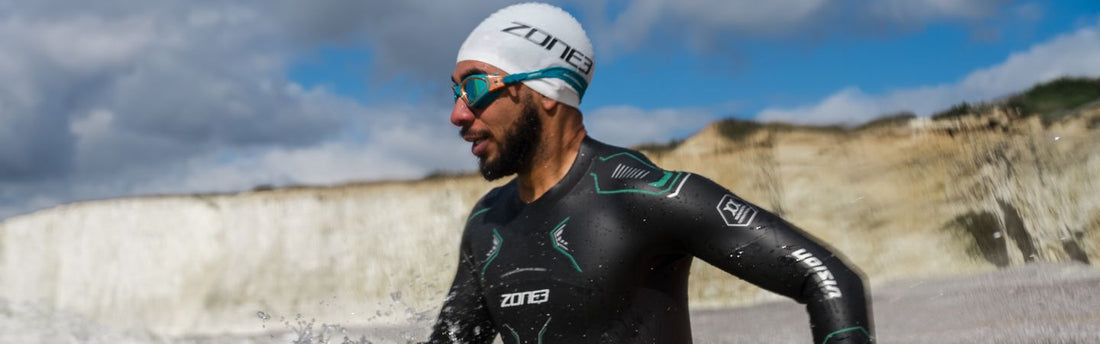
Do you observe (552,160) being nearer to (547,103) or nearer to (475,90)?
(547,103)

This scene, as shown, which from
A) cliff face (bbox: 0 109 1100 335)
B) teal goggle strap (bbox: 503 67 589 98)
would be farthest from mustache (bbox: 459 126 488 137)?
cliff face (bbox: 0 109 1100 335)

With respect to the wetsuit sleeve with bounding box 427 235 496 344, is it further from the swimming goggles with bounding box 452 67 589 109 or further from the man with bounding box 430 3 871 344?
the swimming goggles with bounding box 452 67 589 109

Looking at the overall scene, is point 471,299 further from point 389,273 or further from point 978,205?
point 389,273

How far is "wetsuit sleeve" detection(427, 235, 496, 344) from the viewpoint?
2.95 m

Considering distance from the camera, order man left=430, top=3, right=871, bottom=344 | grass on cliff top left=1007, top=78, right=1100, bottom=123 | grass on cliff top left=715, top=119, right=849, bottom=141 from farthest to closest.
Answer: grass on cliff top left=715, top=119, right=849, bottom=141 < grass on cliff top left=1007, top=78, right=1100, bottom=123 < man left=430, top=3, right=871, bottom=344

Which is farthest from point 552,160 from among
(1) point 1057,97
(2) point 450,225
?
(1) point 1057,97

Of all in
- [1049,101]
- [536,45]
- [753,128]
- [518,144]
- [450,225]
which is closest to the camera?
[518,144]

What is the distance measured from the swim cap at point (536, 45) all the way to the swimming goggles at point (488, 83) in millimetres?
18

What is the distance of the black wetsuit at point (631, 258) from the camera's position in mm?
2318

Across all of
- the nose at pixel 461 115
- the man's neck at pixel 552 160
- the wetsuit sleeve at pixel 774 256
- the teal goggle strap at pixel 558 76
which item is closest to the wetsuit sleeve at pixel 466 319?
the man's neck at pixel 552 160

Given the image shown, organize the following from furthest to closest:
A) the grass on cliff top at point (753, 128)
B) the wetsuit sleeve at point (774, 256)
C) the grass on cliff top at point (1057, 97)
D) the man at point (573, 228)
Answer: the grass on cliff top at point (753, 128) < the grass on cliff top at point (1057, 97) < the man at point (573, 228) < the wetsuit sleeve at point (774, 256)

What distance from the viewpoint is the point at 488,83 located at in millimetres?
2689

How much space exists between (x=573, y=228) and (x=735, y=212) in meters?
0.45

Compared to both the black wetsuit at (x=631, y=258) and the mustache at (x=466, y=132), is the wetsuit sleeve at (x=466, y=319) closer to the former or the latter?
the black wetsuit at (x=631, y=258)
